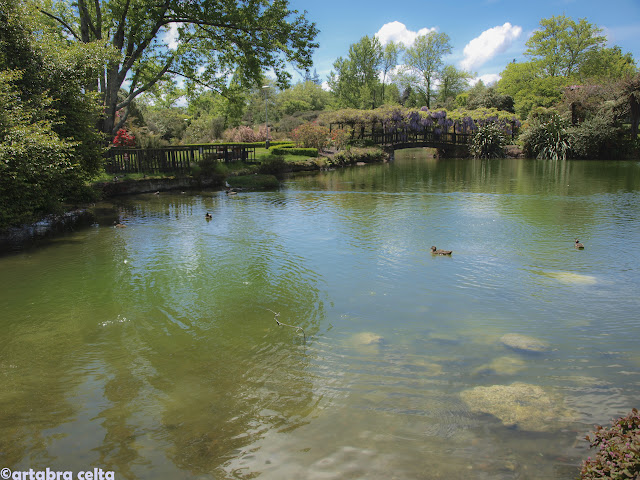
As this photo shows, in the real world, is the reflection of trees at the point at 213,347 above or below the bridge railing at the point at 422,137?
below

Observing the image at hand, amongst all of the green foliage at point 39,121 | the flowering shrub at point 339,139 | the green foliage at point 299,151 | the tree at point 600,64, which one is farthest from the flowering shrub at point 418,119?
the green foliage at point 39,121

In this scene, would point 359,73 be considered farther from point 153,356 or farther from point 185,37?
point 153,356

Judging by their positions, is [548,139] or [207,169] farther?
[548,139]

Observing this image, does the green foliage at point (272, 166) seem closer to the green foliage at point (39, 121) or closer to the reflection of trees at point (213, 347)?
the green foliage at point (39, 121)

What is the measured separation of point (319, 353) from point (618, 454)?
11.1 feet

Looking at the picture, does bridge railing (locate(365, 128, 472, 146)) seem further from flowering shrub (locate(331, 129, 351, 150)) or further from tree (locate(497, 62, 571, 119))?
tree (locate(497, 62, 571, 119))

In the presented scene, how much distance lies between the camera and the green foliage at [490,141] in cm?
4631

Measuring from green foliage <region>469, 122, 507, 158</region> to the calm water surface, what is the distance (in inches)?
1488

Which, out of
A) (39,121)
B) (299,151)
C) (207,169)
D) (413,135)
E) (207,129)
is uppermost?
(207,129)

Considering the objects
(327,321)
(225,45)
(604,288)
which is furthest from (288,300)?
(225,45)

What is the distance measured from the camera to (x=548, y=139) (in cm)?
4144

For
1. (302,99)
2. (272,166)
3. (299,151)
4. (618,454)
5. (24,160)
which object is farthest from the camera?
(302,99)

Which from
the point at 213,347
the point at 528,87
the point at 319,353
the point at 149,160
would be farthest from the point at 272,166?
the point at 528,87

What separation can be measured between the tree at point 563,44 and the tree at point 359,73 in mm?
22443
